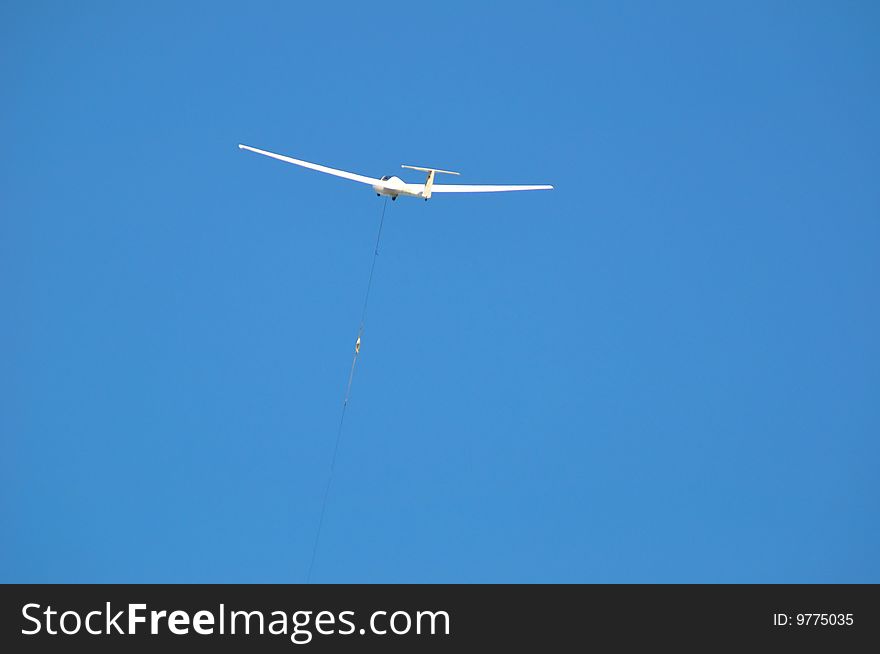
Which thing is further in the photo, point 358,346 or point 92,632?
point 358,346

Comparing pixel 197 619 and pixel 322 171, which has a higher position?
pixel 322 171

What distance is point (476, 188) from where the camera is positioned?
8938 cm

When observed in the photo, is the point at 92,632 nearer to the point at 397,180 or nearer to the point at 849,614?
the point at 397,180

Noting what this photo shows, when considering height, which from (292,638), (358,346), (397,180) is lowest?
(292,638)

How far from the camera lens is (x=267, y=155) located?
85.1 m

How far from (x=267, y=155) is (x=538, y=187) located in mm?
11672

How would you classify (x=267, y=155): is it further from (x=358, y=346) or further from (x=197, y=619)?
(x=197, y=619)

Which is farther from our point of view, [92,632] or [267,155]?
[267,155]

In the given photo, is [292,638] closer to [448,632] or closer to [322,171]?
[448,632]

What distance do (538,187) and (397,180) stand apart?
7424 millimetres

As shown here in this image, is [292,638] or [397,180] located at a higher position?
[397,180]

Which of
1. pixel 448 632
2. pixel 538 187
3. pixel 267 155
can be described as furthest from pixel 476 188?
pixel 448 632

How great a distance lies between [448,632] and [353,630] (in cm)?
348

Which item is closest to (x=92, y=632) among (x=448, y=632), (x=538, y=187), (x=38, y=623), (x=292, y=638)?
(x=38, y=623)
